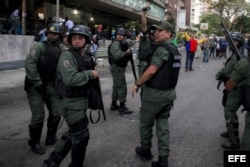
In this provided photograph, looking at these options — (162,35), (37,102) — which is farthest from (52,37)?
(162,35)

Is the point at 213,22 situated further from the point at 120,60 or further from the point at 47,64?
the point at 47,64

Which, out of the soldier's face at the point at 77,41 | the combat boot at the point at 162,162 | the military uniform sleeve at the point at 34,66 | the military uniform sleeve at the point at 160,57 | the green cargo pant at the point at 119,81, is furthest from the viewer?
the green cargo pant at the point at 119,81

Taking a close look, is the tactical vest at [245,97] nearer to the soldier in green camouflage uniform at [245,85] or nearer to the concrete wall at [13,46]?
the soldier in green camouflage uniform at [245,85]

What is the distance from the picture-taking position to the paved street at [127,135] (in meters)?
4.73

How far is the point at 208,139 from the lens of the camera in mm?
5820

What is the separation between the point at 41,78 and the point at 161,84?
5.51 feet

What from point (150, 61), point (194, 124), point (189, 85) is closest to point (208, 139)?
point (194, 124)

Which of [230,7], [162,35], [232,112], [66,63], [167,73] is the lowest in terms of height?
[232,112]

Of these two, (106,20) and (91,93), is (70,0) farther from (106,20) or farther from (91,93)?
Answer: (91,93)

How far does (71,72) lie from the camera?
375cm

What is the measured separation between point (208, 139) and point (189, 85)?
Result: 248 inches

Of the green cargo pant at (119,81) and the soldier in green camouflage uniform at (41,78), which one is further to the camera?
the green cargo pant at (119,81)

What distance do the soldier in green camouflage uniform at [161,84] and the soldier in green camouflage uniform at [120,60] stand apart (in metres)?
2.62

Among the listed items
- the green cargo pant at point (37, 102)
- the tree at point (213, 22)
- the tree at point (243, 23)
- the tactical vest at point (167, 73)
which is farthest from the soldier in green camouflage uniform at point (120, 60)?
the tree at point (213, 22)
